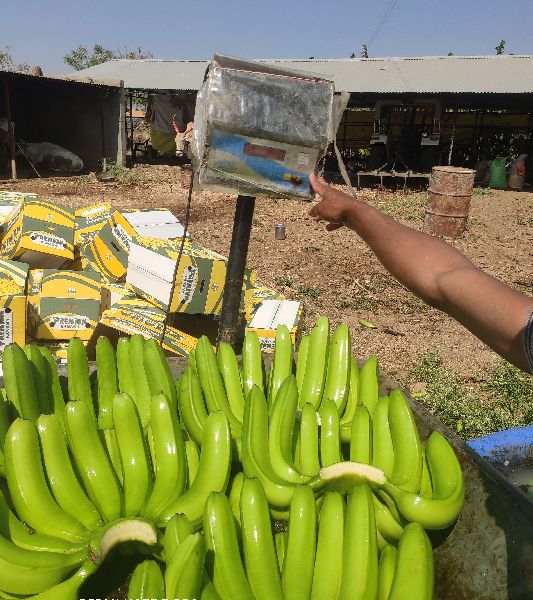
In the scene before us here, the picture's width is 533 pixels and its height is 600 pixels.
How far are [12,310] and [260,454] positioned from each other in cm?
257

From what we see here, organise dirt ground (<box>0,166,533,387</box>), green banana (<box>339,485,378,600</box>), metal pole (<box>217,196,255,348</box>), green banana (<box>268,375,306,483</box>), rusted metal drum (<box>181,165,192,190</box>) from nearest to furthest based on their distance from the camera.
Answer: green banana (<box>339,485,378,600</box>) < green banana (<box>268,375,306,483</box>) < metal pole (<box>217,196,255,348</box>) < dirt ground (<box>0,166,533,387</box>) < rusted metal drum (<box>181,165,192,190</box>)

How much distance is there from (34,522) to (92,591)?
29 cm

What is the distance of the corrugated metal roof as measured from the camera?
56.2 ft

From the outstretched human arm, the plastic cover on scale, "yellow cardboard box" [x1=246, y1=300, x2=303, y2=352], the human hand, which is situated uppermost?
the plastic cover on scale

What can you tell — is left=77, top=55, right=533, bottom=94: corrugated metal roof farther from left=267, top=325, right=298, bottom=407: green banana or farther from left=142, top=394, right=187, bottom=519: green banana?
left=142, top=394, right=187, bottom=519: green banana

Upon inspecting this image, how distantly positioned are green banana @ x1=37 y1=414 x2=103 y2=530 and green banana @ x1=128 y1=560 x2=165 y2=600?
0.91ft

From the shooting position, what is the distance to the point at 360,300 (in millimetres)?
7496

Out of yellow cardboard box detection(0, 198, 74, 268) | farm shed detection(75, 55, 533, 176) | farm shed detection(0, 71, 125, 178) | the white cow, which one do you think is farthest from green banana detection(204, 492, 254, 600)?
the white cow

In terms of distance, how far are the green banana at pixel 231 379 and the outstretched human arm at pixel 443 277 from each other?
83cm

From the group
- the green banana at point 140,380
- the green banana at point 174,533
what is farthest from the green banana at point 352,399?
the green banana at point 174,533

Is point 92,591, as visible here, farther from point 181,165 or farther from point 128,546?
point 181,165

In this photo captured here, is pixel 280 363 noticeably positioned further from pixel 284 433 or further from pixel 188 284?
pixel 188 284

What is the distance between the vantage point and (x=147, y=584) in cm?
150

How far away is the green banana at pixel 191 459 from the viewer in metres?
2.04
